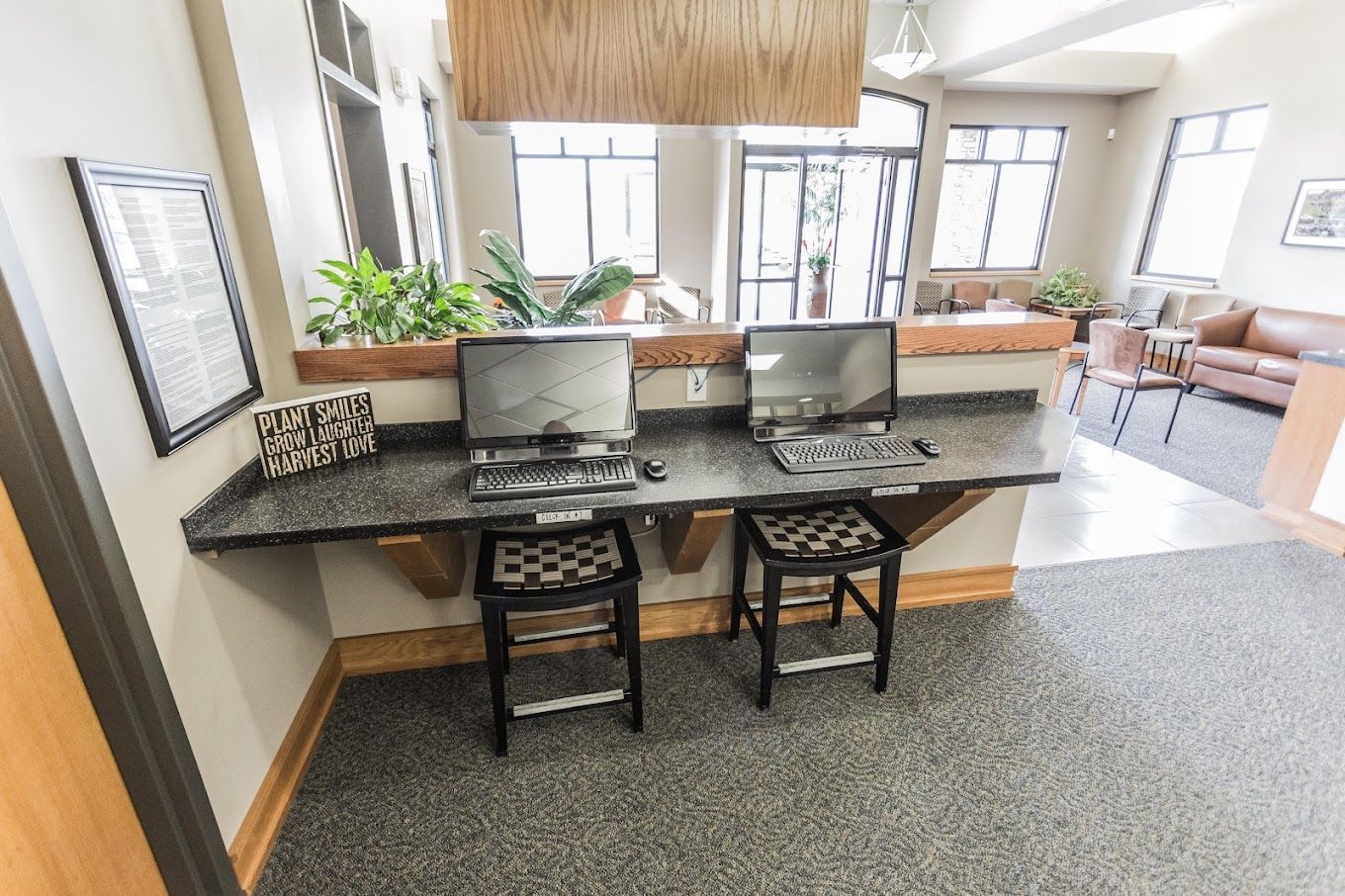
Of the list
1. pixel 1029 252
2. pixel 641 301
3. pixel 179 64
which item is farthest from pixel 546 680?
pixel 1029 252

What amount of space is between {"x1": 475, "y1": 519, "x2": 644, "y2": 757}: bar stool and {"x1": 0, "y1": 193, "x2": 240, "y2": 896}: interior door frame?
65 cm

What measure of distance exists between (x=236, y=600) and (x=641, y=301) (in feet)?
16.4

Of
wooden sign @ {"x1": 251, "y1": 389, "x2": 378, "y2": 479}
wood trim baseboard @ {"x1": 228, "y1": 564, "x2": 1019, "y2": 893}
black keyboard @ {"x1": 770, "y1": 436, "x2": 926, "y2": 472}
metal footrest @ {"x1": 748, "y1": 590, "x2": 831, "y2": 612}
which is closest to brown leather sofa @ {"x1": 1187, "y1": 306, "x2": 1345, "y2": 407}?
wood trim baseboard @ {"x1": 228, "y1": 564, "x2": 1019, "y2": 893}

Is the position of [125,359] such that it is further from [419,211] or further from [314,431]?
[419,211]

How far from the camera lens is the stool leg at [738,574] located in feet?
7.06

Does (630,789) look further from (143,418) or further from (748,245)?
(748,245)

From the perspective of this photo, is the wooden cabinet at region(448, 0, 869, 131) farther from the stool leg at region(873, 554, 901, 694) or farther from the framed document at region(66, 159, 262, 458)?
the stool leg at region(873, 554, 901, 694)

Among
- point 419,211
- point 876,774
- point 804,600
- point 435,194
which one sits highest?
point 435,194

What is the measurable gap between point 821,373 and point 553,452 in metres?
0.88

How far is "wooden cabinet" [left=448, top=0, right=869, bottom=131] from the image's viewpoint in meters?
1.48

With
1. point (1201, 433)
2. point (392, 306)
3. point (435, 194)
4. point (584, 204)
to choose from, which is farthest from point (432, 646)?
point (584, 204)

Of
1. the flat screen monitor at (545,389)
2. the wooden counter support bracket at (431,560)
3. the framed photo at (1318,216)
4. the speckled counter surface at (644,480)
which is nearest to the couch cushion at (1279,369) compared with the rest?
the framed photo at (1318,216)

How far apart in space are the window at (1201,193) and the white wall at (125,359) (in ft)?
27.6

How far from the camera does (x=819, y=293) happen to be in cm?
724
